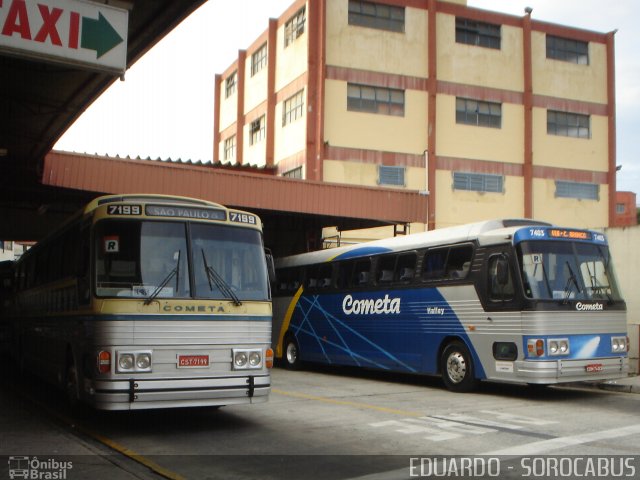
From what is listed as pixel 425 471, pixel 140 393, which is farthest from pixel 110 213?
pixel 425 471

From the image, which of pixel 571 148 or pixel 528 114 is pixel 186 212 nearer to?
pixel 528 114

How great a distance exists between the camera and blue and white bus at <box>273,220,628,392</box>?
13508 millimetres

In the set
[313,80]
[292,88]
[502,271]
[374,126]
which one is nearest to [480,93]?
[374,126]

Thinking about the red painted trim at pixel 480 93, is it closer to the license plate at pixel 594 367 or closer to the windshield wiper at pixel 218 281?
the license plate at pixel 594 367

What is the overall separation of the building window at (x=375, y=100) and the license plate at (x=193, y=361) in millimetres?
28367

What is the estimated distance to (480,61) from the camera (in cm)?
4028

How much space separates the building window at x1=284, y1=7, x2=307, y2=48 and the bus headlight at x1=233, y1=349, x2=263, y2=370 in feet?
98.4

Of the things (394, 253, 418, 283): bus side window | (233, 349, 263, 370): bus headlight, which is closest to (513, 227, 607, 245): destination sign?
(394, 253, 418, 283): bus side window

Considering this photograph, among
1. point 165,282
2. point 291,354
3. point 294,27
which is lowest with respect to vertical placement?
point 291,354

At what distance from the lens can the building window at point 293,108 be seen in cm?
3791

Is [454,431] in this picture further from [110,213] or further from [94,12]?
[94,12]

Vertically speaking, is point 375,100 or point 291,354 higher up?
point 375,100

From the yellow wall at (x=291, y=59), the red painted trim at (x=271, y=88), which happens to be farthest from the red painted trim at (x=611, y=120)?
the red painted trim at (x=271, y=88)

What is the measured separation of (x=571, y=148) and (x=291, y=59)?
15.9 m
